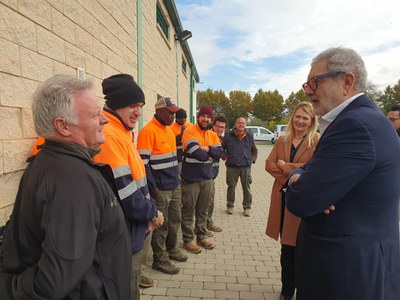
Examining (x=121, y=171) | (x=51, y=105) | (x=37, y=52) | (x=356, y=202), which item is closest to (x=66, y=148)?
(x=51, y=105)

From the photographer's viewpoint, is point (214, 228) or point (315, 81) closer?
point (315, 81)

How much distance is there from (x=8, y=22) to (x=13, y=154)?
96cm

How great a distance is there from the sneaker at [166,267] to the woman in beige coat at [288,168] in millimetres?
1273

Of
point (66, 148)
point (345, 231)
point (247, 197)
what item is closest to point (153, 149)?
point (66, 148)

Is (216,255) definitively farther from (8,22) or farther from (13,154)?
(8,22)

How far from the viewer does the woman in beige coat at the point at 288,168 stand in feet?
8.98

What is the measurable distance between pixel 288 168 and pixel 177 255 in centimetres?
195

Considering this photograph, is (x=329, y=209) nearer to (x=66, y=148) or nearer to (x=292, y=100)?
(x=66, y=148)

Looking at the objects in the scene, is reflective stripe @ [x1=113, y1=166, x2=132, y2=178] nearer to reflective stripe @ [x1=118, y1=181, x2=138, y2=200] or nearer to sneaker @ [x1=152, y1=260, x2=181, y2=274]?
reflective stripe @ [x1=118, y1=181, x2=138, y2=200]

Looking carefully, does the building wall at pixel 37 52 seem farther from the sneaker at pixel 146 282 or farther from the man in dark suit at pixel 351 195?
the man in dark suit at pixel 351 195

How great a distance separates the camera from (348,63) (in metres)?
1.50

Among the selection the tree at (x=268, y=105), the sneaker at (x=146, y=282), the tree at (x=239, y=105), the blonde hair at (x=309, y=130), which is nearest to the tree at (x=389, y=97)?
the tree at (x=268, y=105)

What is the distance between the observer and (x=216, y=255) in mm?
3848

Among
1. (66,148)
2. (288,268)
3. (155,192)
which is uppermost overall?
(66,148)
